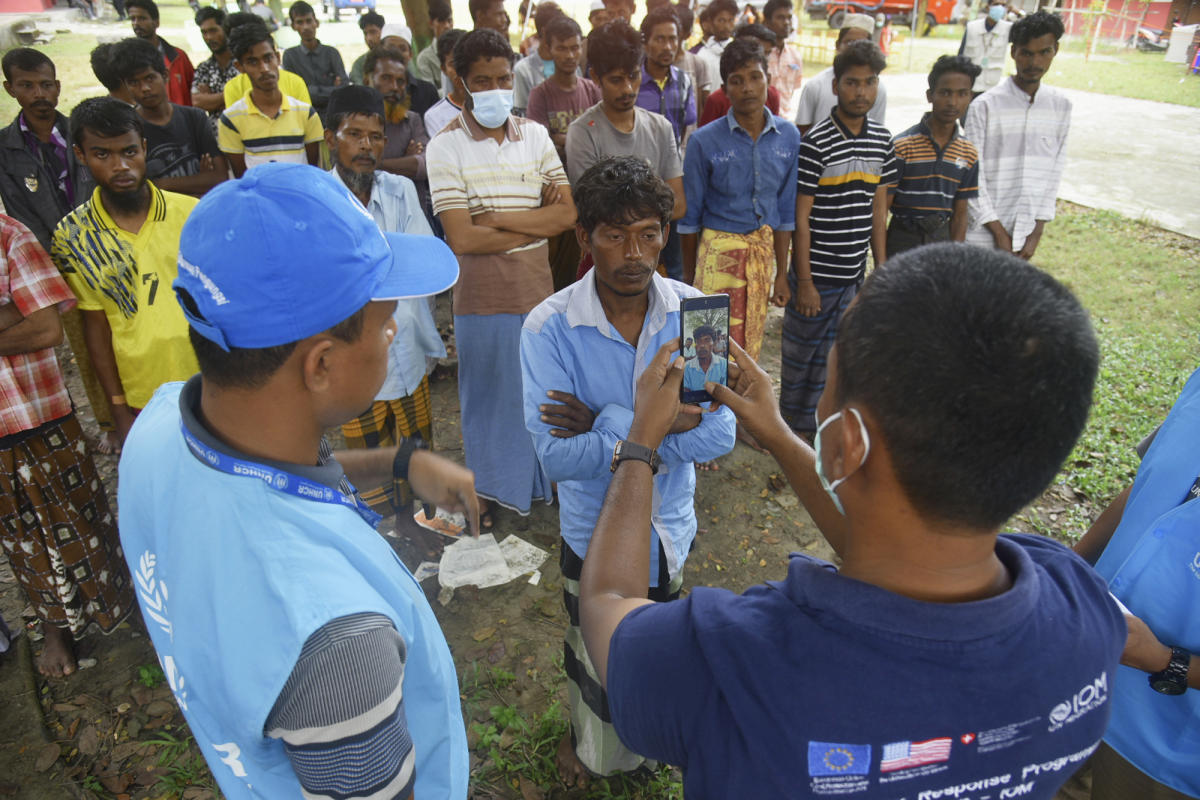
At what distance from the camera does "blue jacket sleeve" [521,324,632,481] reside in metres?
2.41

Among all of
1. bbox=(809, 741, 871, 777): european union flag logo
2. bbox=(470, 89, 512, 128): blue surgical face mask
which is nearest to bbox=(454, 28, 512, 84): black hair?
bbox=(470, 89, 512, 128): blue surgical face mask

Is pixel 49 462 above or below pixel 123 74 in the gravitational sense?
below

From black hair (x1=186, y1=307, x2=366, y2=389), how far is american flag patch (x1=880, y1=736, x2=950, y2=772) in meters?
1.13

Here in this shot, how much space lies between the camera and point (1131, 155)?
1221cm

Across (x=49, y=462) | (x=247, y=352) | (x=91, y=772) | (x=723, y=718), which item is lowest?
(x=91, y=772)

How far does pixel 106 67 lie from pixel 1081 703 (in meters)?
6.48

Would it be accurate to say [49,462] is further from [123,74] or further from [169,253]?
[123,74]

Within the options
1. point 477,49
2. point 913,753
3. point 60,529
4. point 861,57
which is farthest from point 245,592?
point 861,57

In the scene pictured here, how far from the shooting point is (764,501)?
4602 mm

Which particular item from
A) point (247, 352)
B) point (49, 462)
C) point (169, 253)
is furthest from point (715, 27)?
point (247, 352)

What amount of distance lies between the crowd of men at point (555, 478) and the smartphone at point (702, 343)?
1cm

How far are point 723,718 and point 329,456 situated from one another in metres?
1.02

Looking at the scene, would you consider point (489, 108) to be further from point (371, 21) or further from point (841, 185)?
point (371, 21)

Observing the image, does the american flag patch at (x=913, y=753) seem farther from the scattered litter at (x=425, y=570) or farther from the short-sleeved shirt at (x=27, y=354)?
the short-sleeved shirt at (x=27, y=354)
